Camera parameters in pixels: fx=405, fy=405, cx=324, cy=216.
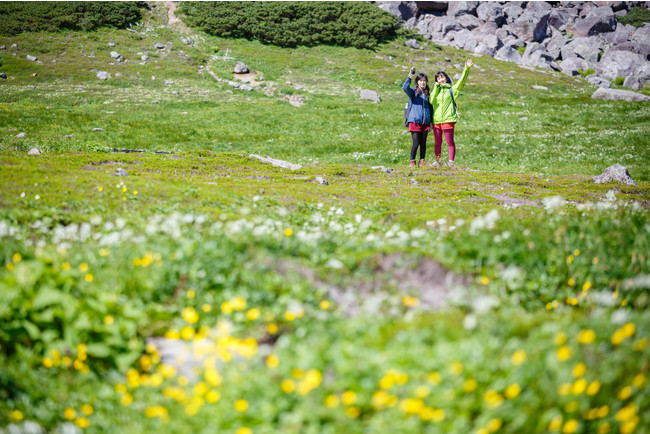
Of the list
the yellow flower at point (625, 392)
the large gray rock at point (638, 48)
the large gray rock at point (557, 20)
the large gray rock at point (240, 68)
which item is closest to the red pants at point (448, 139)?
the yellow flower at point (625, 392)

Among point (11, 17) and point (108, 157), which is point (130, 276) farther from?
point (11, 17)

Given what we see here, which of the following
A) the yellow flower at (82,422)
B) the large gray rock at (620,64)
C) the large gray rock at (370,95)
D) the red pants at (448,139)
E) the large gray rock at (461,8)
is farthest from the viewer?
the large gray rock at (461,8)

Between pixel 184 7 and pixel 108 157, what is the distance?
Answer: 192 ft

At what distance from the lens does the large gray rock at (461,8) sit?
96.1 metres

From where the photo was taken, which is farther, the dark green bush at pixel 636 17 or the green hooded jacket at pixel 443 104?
the dark green bush at pixel 636 17

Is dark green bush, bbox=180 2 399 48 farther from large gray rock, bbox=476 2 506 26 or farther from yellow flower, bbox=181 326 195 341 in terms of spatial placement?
yellow flower, bbox=181 326 195 341

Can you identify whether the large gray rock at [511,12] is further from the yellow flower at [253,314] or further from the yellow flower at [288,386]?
the yellow flower at [288,386]

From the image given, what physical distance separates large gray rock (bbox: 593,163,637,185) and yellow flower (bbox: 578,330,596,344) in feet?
54.5

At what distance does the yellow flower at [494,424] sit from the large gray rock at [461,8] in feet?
358

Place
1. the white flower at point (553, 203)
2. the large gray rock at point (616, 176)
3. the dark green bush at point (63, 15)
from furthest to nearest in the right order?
the dark green bush at point (63, 15) < the large gray rock at point (616, 176) < the white flower at point (553, 203)

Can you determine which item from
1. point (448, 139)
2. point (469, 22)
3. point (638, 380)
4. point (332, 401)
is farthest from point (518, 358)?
point (469, 22)

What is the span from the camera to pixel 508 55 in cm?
7631

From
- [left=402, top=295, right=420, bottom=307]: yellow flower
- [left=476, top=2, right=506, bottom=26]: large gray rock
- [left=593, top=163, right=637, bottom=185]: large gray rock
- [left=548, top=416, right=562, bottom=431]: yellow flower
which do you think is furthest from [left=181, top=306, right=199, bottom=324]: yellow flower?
[left=476, top=2, right=506, bottom=26]: large gray rock

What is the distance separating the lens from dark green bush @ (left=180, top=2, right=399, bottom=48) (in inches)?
2346
